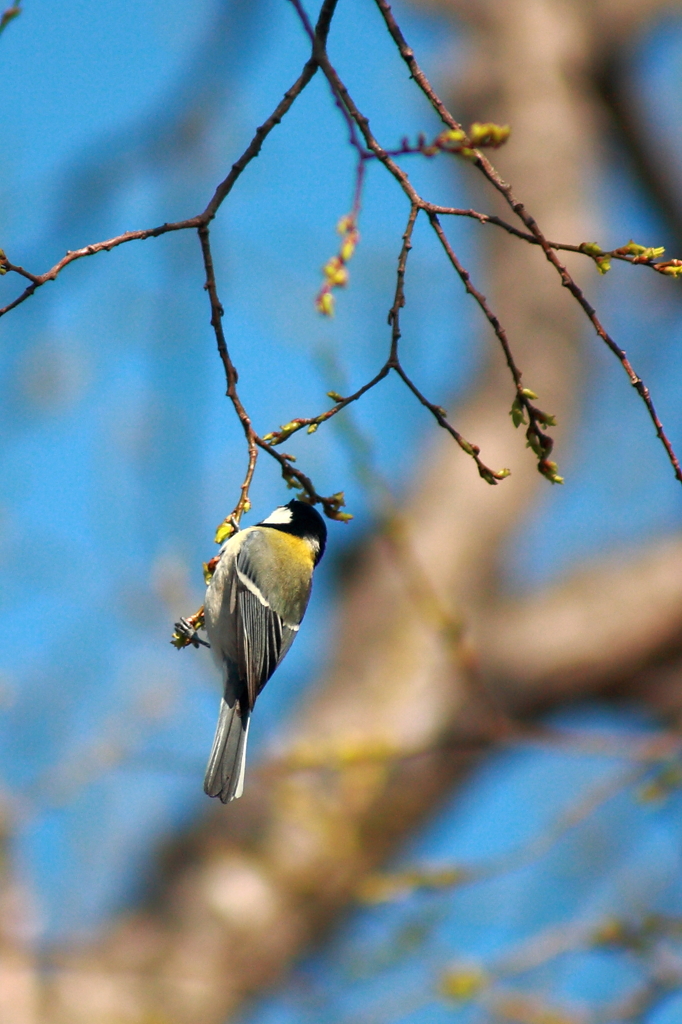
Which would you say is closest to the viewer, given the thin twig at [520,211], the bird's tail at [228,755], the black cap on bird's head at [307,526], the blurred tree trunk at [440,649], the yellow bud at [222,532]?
the thin twig at [520,211]

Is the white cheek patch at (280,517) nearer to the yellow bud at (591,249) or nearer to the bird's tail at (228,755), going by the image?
the bird's tail at (228,755)

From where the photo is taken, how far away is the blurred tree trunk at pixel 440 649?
228 inches

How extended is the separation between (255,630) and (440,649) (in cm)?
208

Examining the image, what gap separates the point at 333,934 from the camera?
6.44 metres

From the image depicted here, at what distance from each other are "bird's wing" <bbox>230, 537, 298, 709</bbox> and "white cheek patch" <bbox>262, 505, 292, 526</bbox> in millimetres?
425

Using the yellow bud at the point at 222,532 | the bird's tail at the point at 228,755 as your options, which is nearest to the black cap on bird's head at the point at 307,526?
the bird's tail at the point at 228,755

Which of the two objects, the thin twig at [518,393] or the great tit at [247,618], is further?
the great tit at [247,618]

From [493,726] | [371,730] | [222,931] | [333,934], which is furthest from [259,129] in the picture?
[333,934]

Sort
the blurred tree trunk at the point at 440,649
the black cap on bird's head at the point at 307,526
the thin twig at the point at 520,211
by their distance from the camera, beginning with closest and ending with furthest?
1. the thin twig at the point at 520,211
2. the black cap on bird's head at the point at 307,526
3. the blurred tree trunk at the point at 440,649

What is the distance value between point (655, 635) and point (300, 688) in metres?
2.56

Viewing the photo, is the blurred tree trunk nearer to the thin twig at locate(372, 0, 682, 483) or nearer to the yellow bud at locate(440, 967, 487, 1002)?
the yellow bud at locate(440, 967, 487, 1002)

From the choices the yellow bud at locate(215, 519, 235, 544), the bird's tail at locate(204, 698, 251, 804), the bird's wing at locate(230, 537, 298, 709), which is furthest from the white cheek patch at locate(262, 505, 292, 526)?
the yellow bud at locate(215, 519, 235, 544)

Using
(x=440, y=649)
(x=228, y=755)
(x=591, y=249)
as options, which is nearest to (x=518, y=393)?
(x=591, y=249)

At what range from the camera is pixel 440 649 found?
4.60m
